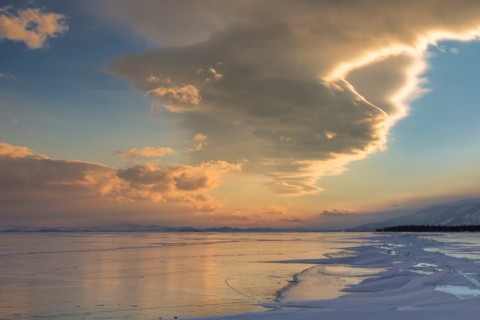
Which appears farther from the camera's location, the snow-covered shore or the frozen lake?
the frozen lake

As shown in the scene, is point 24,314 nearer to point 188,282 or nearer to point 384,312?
point 188,282

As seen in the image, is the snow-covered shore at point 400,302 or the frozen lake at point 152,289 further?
the frozen lake at point 152,289

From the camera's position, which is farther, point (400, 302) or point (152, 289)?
point (152, 289)

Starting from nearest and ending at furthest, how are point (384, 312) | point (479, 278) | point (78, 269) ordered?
1. point (384, 312)
2. point (479, 278)
3. point (78, 269)

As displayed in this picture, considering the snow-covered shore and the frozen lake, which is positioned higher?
the snow-covered shore

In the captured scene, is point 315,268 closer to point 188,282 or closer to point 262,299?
point 188,282

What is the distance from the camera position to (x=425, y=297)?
37.6 ft

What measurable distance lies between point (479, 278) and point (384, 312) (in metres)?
10.5

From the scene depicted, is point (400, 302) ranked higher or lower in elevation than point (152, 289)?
higher

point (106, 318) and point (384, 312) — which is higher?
point (384, 312)

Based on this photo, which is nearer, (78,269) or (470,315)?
(470,315)

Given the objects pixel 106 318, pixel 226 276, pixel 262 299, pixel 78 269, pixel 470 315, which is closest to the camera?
pixel 470 315

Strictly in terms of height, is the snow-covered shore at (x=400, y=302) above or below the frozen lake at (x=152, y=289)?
above

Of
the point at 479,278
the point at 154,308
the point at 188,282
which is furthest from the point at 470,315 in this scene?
the point at 188,282
